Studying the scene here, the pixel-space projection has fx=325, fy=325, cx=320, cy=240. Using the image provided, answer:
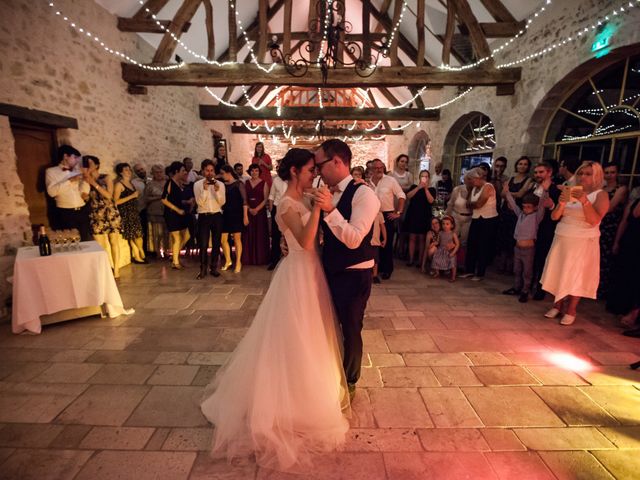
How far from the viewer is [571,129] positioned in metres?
5.21

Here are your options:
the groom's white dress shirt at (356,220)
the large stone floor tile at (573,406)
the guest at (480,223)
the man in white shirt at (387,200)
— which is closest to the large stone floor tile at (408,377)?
the large stone floor tile at (573,406)

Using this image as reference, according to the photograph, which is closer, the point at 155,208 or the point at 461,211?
the point at 461,211

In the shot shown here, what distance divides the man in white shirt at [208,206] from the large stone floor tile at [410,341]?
2817mm

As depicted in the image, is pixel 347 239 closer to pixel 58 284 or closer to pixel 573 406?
pixel 573 406

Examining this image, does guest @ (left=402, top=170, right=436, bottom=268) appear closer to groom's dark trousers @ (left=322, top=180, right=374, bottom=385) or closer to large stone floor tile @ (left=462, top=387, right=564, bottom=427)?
large stone floor tile @ (left=462, top=387, right=564, bottom=427)

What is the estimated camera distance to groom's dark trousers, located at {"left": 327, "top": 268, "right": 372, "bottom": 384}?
1871mm

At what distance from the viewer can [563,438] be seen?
183 cm

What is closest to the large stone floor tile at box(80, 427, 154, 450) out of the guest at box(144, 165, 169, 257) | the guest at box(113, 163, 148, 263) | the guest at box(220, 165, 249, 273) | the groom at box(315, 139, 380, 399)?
the groom at box(315, 139, 380, 399)

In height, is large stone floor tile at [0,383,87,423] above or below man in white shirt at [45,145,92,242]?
below

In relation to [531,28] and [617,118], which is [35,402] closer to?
[617,118]

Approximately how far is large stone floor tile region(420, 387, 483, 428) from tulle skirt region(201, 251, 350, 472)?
611 mm

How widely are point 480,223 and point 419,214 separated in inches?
35.1

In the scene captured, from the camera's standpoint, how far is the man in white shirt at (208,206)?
4523mm

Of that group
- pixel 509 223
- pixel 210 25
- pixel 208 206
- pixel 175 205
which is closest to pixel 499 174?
pixel 509 223
